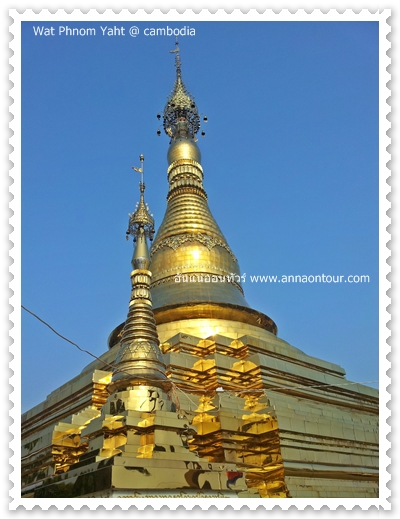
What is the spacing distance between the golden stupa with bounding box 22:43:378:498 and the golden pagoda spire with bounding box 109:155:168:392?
26mm

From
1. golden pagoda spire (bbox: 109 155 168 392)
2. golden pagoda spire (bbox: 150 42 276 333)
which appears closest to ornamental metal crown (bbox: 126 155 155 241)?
golden pagoda spire (bbox: 109 155 168 392)

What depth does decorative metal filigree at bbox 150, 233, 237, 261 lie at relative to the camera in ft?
59.6

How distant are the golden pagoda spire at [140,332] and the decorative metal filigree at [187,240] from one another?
5594mm

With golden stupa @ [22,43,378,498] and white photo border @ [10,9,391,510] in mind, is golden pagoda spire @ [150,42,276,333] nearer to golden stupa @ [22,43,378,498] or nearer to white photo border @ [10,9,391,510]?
golden stupa @ [22,43,378,498]

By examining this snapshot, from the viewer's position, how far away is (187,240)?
59.8 feet

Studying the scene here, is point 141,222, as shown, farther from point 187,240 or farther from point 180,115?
point 180,115

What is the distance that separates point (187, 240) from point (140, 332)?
8044mm

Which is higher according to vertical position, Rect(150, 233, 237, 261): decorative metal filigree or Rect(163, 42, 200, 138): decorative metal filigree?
Rect(163, 42, 200, 138): decorative metal filigree
